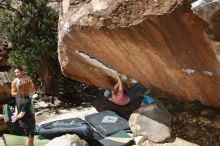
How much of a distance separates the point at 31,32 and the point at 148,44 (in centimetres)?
704

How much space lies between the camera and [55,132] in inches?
263

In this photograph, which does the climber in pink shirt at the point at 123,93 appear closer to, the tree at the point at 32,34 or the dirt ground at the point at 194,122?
the dirt ground at the point at 194,122

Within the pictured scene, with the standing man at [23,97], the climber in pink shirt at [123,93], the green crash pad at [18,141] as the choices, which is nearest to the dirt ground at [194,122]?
the climber in pink shirt at [123,93]

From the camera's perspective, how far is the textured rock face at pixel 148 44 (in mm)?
4414

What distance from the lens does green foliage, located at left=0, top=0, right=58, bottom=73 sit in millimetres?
11258

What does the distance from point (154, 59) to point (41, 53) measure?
6428 millimetres

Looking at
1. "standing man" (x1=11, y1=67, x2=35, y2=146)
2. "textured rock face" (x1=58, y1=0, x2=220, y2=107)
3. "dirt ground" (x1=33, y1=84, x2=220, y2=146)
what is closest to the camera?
"textured rock face" (x1=58, y1=0, x2=220, y2=107)

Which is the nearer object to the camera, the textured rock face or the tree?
the textured rock face

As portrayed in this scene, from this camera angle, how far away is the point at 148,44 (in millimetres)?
4914

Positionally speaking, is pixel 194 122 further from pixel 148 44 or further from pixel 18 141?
pixel 18 141

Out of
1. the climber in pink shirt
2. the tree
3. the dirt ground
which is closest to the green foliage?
the tree

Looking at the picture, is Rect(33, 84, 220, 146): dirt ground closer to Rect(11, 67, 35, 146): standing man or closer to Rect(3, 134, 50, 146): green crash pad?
Rect(3, 134, 50, 146): green crash pad

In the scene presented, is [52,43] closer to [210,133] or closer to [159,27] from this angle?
[210,133]

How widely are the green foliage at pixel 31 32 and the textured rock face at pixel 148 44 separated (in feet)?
15.8
